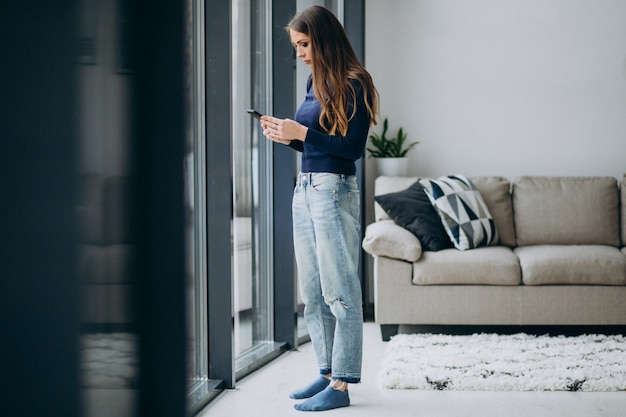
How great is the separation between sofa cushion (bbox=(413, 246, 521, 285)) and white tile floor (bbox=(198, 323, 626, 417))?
2.99ft

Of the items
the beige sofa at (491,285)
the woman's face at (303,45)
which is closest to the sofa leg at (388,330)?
the beige sofa at (491,285)

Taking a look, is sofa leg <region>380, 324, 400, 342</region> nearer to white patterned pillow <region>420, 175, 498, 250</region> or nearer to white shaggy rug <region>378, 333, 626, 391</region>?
white shaggy rug <region>378, 333, 626, 391</region>

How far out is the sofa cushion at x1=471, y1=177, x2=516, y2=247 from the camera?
4.55 m

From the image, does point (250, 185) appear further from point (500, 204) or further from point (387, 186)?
point (500, 204)

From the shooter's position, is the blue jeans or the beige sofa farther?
the beige sofa

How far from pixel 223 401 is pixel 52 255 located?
7.37ft

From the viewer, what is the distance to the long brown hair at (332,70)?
8.26 ft

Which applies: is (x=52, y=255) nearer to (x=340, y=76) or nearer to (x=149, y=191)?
(x=149, y=191)

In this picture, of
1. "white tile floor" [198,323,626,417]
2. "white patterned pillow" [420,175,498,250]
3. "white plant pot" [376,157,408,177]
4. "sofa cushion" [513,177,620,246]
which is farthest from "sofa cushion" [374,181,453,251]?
"white tile floor" [198,323,626,417]

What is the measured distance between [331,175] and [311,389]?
0.87 metres

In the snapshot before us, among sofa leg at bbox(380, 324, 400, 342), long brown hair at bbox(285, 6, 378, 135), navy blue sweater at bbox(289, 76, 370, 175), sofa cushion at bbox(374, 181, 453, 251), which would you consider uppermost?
long brown hair at bbox(285, 6, 378, 135)

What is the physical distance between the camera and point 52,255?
2.15 feet

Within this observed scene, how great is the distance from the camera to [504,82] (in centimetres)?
498

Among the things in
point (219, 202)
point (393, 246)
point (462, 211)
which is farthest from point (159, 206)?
point (462, 211)
